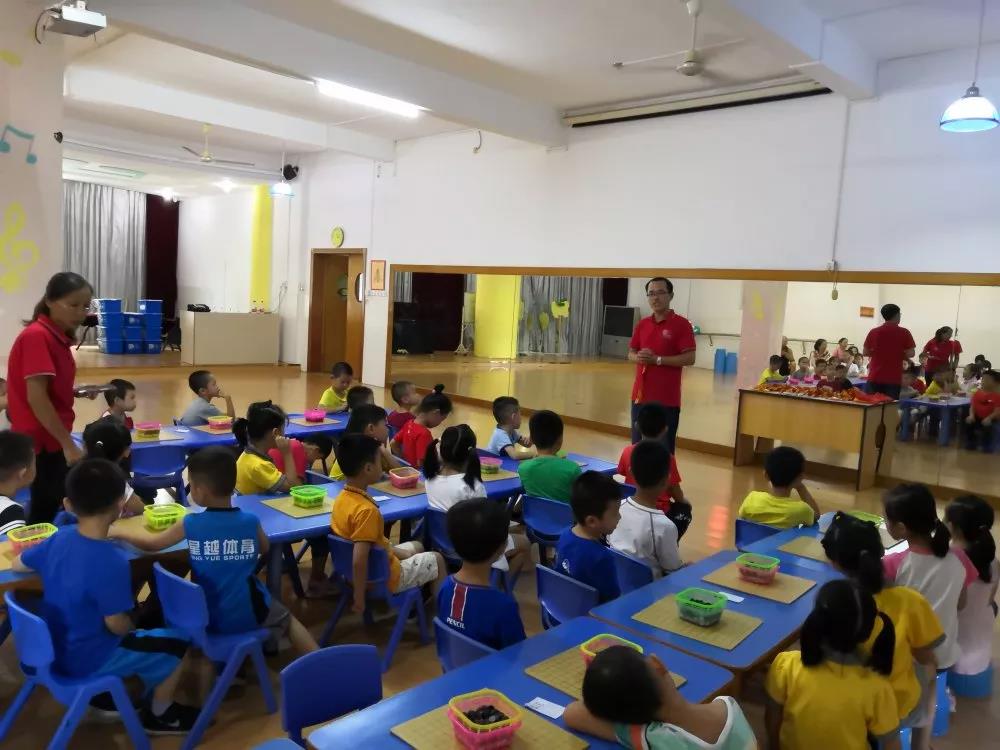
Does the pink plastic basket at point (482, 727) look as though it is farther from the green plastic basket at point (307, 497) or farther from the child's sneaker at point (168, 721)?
the green plastic basket at point (307, 497)

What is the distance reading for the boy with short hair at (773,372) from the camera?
24.1 ft

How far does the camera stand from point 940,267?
239 inches

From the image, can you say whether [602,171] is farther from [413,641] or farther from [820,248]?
[413,641]

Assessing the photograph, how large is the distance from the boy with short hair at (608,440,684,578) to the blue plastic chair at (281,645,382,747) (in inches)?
54.0

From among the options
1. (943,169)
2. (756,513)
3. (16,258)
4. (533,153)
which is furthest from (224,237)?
(756,513)

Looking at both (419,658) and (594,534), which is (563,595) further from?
(419,658)

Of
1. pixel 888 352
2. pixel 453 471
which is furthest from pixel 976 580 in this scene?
pixel 888 352

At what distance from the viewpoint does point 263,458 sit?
3.40 meters

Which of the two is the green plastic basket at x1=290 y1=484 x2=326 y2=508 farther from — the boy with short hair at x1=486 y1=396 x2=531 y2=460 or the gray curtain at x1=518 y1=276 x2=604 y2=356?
the gray curtain at x1=518 y1=276 x2=604 y2=356

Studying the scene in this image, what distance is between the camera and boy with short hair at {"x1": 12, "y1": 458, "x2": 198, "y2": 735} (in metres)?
2.19

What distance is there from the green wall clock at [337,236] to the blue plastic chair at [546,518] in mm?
8686

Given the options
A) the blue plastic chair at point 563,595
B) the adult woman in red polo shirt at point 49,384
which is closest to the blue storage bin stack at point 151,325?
the adult woman in red polo shirt at point 49,384

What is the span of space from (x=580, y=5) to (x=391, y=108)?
2.52m

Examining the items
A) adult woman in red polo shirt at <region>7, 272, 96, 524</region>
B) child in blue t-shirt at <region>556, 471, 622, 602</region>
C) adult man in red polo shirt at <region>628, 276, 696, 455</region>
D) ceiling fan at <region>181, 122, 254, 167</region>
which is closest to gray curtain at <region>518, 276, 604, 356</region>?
adult man in red polo shirt at <region>628, 276, 696, 455</region>
